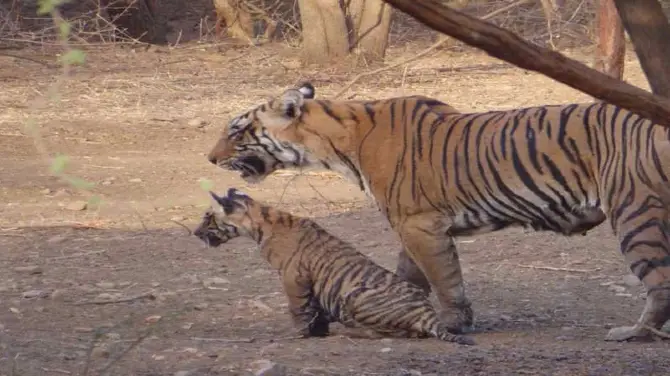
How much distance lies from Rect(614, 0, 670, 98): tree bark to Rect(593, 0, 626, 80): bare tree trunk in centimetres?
902

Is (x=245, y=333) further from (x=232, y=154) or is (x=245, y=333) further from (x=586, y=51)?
(x=586, y=51)

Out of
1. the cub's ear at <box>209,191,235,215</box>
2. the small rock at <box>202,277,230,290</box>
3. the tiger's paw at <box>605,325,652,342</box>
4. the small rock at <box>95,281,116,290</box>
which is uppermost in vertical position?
the tiger's paw at <box>605,325,652,342</box>

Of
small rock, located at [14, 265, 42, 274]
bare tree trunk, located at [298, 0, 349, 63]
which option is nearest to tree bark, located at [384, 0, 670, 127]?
small rock, located at [14, 265, 42, 274]

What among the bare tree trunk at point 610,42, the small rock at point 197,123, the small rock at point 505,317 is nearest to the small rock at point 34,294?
the small rock at point 505,317

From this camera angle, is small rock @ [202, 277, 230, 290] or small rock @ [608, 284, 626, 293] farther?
small rock @ [202, 277, 230, 290]

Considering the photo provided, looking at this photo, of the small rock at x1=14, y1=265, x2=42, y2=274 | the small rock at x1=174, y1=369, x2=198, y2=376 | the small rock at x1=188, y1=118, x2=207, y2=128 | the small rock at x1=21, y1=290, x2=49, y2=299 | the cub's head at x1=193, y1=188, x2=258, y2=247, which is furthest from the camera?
the small rock at x1=188, y1=118, x2=207, y2=128

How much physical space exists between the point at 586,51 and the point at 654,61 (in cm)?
1388

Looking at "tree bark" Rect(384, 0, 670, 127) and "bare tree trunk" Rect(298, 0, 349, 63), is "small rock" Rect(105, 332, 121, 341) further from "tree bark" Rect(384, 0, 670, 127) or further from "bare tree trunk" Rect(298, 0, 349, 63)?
"bare tree trunk" Rect(298, 0, 349, 63)

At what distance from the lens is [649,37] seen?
334cm

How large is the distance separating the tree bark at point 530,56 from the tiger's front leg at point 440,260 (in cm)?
293

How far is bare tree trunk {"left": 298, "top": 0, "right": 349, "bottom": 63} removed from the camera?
15.8 m

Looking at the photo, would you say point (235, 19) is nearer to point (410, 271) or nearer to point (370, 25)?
point (370, 25)

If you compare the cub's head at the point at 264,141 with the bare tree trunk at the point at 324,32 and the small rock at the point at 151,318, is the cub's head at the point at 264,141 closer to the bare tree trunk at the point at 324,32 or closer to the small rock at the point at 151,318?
the small rock at the point at 151,318

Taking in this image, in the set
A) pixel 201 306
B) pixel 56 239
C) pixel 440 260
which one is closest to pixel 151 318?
pixel 201 306
